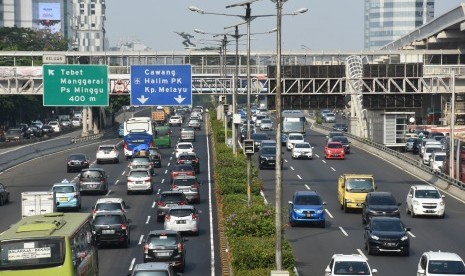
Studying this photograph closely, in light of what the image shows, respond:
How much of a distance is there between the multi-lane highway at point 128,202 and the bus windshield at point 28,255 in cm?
1054

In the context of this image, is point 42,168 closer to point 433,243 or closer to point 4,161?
point 4,161

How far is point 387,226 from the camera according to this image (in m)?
39.3

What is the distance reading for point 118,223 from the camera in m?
40.5

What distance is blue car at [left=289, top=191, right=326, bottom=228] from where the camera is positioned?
46.8 m

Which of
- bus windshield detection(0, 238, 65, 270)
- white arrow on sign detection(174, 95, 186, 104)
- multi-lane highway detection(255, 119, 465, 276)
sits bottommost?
multi-lane highway detection(255, 119, 465, 276)

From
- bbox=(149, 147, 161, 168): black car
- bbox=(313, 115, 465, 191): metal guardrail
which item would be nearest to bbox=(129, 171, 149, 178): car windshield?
bbox=(149, 147, 161, 168): black car

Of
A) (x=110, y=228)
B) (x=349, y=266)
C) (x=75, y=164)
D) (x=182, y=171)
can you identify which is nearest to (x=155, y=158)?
(x=75, y=164)

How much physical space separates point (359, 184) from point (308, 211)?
6.41 metres

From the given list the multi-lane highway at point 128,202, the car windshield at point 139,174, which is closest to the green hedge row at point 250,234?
the multi-lane highway at point 128,202

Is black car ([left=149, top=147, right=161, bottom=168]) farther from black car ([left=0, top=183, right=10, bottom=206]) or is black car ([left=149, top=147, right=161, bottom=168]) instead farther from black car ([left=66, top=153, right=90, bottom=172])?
black car ([left=0, top=183, right=10, bottom=206])

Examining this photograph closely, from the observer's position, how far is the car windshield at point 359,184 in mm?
52312

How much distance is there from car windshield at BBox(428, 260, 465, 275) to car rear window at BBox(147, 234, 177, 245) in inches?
351

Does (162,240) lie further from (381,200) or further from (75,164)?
(75,164)

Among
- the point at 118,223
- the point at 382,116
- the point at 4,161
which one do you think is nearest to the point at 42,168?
the point at 4,161
